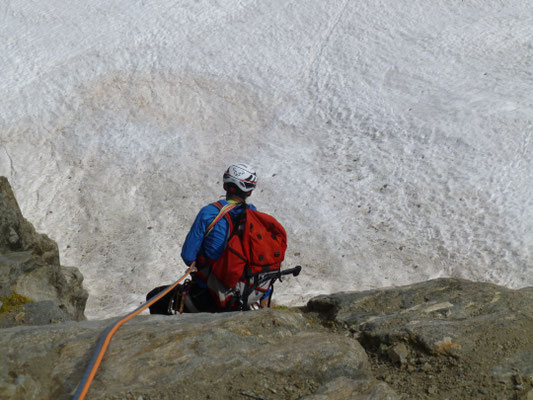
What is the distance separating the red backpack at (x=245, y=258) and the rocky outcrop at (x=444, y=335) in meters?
1.15

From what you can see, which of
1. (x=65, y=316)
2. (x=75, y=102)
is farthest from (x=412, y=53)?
(x=65, y=316)

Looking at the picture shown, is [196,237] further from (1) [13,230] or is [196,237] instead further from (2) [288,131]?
(2) [288,131]

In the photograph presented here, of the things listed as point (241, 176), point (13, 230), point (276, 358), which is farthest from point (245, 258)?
point (13, 230)

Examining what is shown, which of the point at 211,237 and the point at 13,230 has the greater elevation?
the point at 211,237

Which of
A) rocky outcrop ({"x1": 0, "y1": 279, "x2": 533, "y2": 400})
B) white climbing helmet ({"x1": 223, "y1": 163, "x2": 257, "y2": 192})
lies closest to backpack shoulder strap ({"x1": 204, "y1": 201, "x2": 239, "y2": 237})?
white climbing helmet ({"x1": 223, "y1": 163, "x2": 257, "y2": 192})

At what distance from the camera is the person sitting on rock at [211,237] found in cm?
721

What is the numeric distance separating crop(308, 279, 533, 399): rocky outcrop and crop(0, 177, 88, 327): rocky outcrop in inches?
145

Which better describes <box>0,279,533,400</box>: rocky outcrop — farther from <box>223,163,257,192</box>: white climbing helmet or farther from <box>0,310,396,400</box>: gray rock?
<box>223,163,257,192</box>: white climbing helmet

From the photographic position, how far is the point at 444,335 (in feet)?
20.8

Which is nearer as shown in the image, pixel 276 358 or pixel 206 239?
pixel 276 358

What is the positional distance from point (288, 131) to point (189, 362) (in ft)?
40.9

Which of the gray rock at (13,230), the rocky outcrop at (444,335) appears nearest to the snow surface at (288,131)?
the gray rock at (13,230)

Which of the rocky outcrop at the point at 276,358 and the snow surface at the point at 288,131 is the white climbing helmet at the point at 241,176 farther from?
the snow surface at the point at 288,131

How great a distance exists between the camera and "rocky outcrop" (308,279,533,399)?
5.74 meters
